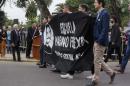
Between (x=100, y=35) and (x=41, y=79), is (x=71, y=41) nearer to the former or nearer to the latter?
(x=41, y=79)

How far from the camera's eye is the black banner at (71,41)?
1210 centimetres

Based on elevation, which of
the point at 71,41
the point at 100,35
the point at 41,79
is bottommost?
the point at 41,79

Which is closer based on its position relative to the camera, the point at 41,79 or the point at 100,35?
the point at 100,35

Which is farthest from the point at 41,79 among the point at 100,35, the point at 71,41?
the point at 100,35

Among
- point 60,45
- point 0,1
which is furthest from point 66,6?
point 0,1

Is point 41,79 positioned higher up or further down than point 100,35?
further down

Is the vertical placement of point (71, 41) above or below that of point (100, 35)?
below

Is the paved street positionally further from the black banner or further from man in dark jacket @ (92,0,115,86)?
man in dark jacket @ (92,0,115,86)

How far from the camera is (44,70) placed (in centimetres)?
1536

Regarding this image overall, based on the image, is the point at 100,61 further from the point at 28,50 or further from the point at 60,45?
the point at 28,50

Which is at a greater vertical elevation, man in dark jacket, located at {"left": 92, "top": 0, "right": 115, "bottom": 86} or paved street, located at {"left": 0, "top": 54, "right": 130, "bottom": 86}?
man in dark jacket, located at {"left": 92, "top": 0, "right": 115, "bottom": 86}

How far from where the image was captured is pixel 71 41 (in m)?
12.8

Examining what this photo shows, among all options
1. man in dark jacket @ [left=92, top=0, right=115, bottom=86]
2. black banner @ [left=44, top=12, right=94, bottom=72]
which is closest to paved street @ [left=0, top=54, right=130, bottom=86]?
black banner @ [left=44, top=12, right=94, bottom=72]

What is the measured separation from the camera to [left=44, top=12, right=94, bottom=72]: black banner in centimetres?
1210
